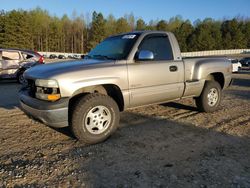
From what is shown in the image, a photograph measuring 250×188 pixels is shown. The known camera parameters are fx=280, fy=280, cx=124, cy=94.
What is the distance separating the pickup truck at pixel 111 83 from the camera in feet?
14.6

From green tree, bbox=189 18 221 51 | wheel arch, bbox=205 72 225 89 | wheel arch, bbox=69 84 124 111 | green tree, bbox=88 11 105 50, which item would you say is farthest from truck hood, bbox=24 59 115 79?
green tree, bbox=189 18 221 51

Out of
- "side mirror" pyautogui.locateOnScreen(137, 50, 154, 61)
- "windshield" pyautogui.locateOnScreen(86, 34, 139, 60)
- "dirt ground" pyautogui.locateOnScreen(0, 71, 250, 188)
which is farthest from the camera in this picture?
"windshield" pyautogui.locateOnScreen(86, 34, 139, 60)

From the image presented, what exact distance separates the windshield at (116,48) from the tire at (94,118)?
38.6 inches

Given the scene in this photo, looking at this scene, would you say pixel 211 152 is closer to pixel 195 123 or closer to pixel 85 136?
pixel 195 123

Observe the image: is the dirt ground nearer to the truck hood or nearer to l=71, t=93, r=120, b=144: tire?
l=71, t=93, r=120, b=144: tire

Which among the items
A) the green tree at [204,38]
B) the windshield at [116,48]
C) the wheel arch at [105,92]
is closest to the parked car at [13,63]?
the windshield at [116,48]

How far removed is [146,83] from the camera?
534 centimetres

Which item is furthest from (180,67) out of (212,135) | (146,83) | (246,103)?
(246,103)

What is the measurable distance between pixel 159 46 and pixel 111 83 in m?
1.56

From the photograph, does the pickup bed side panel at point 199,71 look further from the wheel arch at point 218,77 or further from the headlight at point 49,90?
the headlight at point 49,90

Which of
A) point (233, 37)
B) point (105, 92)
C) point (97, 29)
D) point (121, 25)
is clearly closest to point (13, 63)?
point (105, 92)

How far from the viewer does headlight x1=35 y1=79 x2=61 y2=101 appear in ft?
14.4

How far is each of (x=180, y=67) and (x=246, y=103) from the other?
11.0 feet

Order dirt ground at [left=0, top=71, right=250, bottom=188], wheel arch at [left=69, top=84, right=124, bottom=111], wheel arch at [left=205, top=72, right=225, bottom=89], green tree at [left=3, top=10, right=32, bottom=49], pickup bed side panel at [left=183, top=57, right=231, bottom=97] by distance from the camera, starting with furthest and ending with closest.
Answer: green tree at [left=3, top=10, right=32, bottom=49] → wheel arch at [left=205, top=72, right=225, bottom=89] → pickup bed side panel at [left=183, top=57, right=231, bottom=97] → wheel arch at [left=69, top=84, right=124, bottom=111] → dirt ground at [left=0, top=71, right=250, bottom=188]
